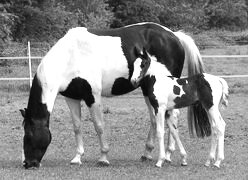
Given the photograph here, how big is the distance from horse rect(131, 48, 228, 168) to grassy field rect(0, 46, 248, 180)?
37 cm

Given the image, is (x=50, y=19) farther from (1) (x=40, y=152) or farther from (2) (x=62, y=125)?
(1) (x=40, y=152)

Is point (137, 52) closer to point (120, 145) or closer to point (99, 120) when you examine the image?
point (99, 120)

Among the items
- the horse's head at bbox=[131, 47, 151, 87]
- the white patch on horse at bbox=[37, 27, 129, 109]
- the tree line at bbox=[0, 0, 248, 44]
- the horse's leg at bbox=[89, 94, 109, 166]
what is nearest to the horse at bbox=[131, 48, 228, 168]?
the horse's head at bbox=[131, 47, 151, 87]

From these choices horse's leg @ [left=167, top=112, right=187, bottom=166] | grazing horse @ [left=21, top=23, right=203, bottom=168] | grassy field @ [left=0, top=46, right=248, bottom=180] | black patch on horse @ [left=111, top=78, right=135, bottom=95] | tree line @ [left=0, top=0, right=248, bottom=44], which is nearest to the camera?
grassy field @ [left=0, top=46, right=248, bottom=180]

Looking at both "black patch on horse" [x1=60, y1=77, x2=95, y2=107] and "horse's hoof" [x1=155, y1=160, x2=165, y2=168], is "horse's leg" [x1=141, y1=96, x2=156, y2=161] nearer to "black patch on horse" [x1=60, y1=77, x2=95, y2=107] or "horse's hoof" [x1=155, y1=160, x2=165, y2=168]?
"horse's hoof" [x1=155, y1=160, x2=165, y2=168]

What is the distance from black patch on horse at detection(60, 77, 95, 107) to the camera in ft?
26.1

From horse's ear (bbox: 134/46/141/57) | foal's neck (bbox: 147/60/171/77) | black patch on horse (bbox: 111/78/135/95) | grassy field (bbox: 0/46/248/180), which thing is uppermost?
horse's ear (bbox: 134/46/141/57)

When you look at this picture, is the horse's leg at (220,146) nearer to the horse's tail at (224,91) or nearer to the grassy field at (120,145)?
the grassy field at (120,145)

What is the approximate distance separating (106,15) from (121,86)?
2434 centimetres

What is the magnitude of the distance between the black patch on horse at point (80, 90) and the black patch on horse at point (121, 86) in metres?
0.46

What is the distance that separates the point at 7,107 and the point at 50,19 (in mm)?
13626

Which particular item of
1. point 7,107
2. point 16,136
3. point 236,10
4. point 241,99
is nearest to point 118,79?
point 16,136

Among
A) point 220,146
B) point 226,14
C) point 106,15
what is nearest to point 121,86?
point 220,146

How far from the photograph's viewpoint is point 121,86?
837 cm
